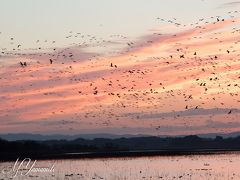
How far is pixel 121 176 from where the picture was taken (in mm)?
73188

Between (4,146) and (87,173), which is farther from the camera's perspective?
(4,146)

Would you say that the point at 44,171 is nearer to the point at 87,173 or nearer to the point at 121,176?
the point at 87,173

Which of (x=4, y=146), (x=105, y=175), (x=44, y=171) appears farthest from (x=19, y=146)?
(x=105, y=175)

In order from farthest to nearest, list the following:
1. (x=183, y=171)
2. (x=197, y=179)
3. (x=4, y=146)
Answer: (x=4, y=146)
(x=183, y=171)
(x=197, y=179)

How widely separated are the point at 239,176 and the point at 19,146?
8674 centimetres

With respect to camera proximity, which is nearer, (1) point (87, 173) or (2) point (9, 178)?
(2) point (9, 178)

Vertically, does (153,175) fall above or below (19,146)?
below

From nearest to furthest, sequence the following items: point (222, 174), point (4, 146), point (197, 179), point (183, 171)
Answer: point (197, 179) < point (222, 174) < point (183, 171) < point (4, 146)

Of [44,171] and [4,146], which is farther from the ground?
[4,146]

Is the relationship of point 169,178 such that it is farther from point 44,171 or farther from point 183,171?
point 44,171

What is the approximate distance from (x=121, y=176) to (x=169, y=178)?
206 inches

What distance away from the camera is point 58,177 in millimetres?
72938

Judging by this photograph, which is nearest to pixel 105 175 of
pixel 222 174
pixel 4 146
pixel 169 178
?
pixel 169 178

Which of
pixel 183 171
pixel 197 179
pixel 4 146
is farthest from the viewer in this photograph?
pixel 4 146
